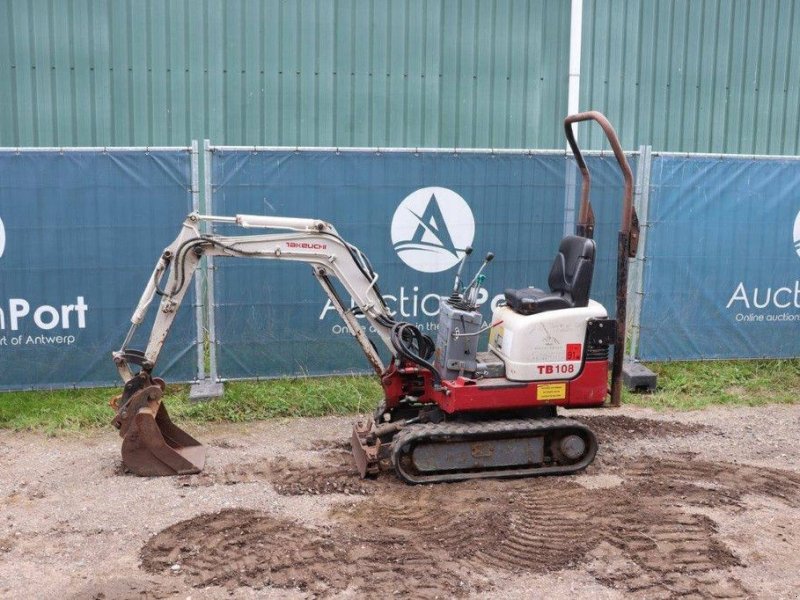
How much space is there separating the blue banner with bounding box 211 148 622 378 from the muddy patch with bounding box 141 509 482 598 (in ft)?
10.6

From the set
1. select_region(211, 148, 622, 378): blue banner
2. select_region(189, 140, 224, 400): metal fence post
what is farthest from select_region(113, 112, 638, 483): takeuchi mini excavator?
select_region(211, 148, 622, 378): blue banner

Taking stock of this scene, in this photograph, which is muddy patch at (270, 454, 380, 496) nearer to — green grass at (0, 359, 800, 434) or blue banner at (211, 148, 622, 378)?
green grass at (0, 359, 800, 434)

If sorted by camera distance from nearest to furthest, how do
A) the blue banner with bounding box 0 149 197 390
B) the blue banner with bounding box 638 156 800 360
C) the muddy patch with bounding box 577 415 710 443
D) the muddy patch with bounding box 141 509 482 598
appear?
the muddy patch with bounding box 141 509 482 598 → the muddy patch with bounding box 577 415 710 443 → the blue banner with bounding box 0 149 197 390 → the blue banner with bounding box 638 156 800 360

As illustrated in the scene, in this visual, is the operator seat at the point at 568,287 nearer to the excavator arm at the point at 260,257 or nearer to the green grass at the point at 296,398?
the excavator arm at the point at 260,257

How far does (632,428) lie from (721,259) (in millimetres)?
2703

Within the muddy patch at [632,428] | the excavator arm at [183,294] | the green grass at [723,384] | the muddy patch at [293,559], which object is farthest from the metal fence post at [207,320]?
the green grass at [723,384]

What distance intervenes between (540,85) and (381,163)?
3947mm

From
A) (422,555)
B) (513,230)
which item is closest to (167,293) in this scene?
(422,555)

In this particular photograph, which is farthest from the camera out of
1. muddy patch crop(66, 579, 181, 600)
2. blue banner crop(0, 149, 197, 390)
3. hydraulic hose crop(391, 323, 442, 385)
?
blue banner crop(0, 149, 197, 390)

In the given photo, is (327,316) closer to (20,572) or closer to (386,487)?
(386,487)

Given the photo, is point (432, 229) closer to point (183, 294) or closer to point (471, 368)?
point (471, 368)

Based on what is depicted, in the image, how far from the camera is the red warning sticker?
268 inches

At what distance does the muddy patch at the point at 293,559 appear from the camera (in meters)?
5.16

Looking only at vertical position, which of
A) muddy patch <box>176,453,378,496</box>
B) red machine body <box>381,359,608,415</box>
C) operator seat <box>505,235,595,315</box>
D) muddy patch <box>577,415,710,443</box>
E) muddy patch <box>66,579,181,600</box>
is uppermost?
operator seat <box>505,235,595,315</box>
